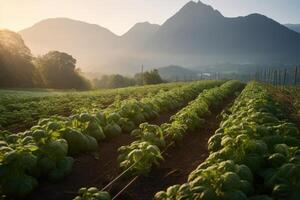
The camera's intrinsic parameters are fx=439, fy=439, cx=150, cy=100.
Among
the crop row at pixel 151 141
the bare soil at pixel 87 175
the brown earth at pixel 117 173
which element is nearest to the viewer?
the bare soil at pixel 87 175

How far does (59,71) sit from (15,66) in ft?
40.9

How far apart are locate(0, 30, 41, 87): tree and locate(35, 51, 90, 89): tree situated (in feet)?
16.1

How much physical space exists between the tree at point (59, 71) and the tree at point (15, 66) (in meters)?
4.89

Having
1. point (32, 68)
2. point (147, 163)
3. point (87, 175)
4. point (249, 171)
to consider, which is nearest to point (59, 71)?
point (32, 68)

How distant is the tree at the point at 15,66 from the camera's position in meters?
54.0

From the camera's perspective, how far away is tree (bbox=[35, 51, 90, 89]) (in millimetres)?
66025

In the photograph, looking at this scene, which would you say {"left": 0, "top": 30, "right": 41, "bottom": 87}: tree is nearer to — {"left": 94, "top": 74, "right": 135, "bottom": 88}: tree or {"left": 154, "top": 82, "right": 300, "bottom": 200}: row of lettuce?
{"left": 154, "top": 82, "right": 300, "bottom": 200}: row of lettuce

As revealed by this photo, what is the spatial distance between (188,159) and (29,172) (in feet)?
11.8

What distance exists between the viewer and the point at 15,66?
55.6m

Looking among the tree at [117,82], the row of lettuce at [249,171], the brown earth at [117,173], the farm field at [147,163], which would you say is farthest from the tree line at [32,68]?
the row of lettuce at [249,171]

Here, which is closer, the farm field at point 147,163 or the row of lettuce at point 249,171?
the row of lettuce at point 249,171

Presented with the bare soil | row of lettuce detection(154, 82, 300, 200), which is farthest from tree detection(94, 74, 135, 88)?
row of lettuce detection(154, 82, 300, 200)

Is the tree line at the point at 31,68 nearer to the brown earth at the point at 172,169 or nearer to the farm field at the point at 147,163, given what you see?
the brown earth at the point at 172,169

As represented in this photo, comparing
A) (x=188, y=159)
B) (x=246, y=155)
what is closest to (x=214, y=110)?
(x=188, y=159)
